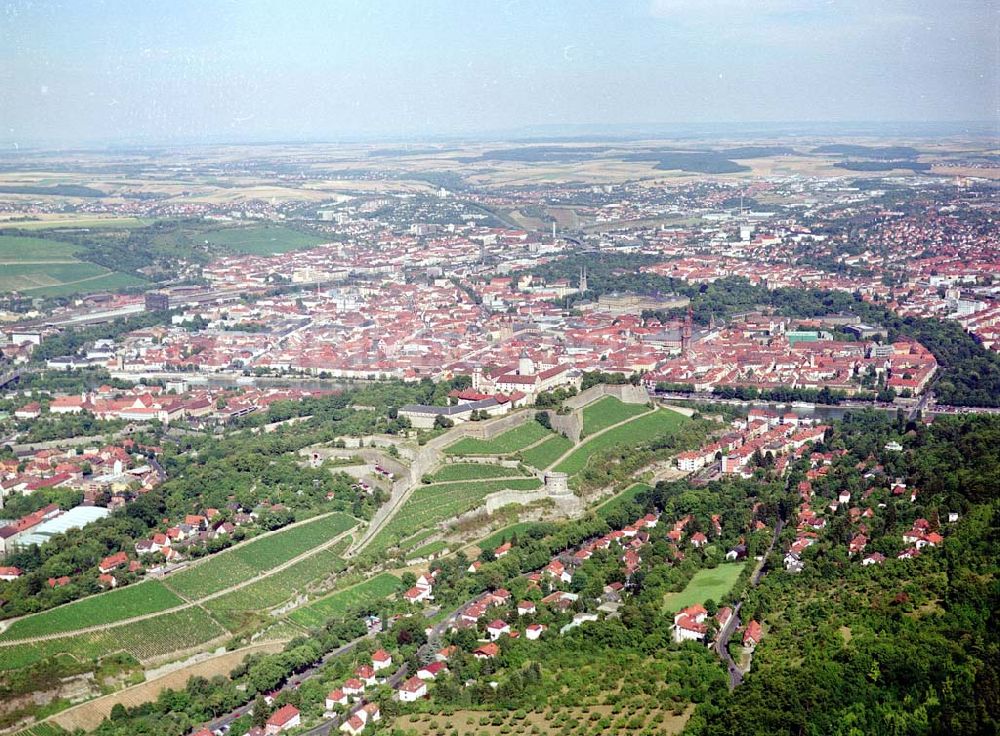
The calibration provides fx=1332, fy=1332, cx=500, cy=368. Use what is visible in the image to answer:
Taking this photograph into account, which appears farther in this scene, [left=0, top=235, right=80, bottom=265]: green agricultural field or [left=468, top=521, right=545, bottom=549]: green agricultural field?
[left=0, top=235, right=80, bottom=265]: green agricultural field

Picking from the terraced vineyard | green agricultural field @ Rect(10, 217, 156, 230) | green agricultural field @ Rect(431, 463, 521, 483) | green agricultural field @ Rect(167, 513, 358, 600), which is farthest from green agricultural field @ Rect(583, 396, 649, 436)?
green agricultural field @ Rect(10, 217, 156, 230)

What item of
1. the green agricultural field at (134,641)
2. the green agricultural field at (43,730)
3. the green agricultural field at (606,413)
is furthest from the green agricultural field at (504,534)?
the green agricultural field at (43,730)

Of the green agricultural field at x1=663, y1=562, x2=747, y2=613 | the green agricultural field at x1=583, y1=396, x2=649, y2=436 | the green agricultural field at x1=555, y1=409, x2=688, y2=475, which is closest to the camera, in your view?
the green agricultural field at x1=663, y1=562, x2=747, y2=613

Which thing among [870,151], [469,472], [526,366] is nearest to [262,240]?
[526,366]

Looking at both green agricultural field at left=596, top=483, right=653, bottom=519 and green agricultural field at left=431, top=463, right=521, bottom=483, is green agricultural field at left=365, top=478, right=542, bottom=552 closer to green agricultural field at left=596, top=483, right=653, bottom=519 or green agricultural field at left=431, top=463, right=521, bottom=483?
green agricultural field at left=431, top=463, right=521, bottom=483

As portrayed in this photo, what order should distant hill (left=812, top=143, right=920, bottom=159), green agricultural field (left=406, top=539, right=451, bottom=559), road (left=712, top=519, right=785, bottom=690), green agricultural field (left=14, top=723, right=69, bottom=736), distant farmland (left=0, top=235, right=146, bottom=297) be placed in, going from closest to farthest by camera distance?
green agricultural field (left=14, top=723, right=69, bottom=736) < road (left=712, top=519, right=785, bottom=690) < green agricultural field (left=406, top=539, right=451, bottom=559) < distant farmland (left=0, top=235, right=146, bottom=297) < distant hill (left=812, top=143, right=920, bottom=159)

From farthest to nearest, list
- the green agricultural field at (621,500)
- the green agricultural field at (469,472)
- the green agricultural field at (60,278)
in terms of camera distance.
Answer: the green agricultural field at (60,278) < the green agricultural field at (469,472) < the green agricultural field at (621,500)

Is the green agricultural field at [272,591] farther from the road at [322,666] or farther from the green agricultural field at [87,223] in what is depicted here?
the green agricultural field at [87,223]
